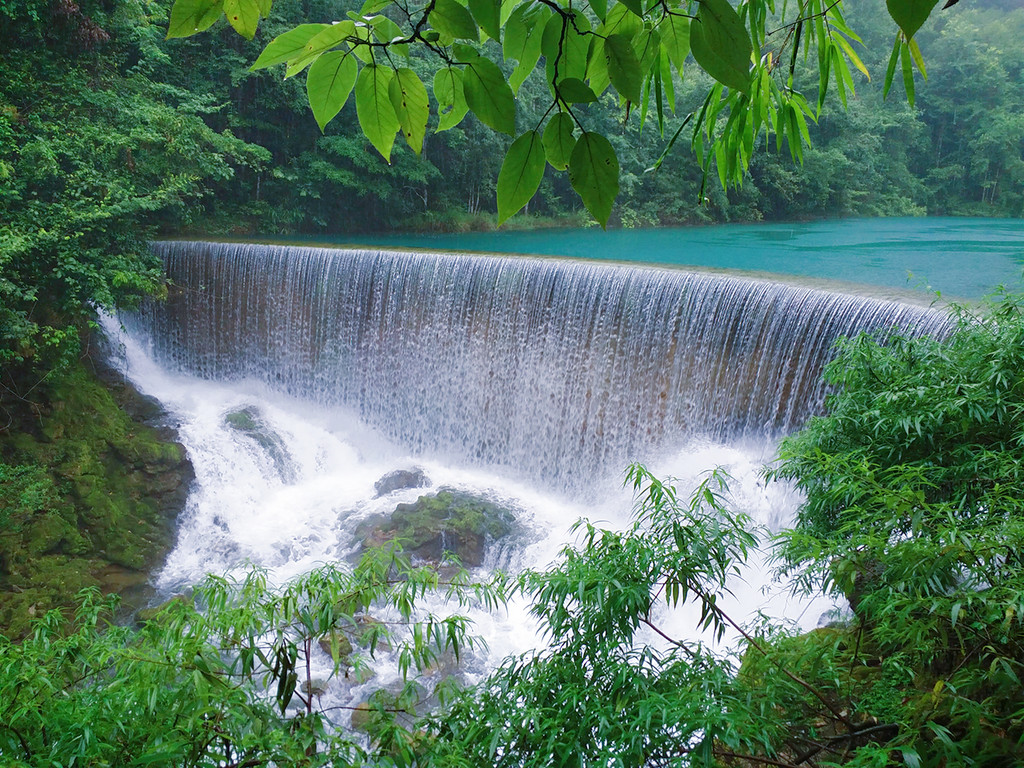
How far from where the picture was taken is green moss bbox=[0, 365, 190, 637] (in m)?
5.79

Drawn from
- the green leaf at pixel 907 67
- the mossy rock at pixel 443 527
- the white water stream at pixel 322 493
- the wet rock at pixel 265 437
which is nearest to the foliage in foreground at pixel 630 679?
the green leaf at pixel 907 67

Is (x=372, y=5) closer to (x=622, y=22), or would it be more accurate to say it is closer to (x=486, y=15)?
(x=486, y=15)

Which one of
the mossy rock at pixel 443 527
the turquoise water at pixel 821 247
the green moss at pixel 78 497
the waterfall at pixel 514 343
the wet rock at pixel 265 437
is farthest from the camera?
the turquoise water at pixel 821 247

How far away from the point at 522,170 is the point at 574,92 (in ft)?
0.24

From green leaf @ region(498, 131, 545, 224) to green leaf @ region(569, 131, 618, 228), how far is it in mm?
30

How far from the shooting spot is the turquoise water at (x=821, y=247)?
369 inches

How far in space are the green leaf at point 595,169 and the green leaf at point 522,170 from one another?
0.03m

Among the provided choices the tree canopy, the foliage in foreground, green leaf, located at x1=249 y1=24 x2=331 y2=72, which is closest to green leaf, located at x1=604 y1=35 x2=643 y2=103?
the tree canopy

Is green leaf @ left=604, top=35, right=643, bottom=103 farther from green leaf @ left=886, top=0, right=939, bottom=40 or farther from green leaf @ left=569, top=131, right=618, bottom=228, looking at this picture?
green leaf @ left=886, top=0, right=939, bottom=40

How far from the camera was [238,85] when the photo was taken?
1259cm

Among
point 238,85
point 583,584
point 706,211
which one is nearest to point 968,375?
point 583,584

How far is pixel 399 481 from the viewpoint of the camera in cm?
778

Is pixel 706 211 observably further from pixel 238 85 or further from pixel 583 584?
pixel 583 584

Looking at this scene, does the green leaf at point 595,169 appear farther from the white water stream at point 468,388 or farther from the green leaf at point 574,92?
the white water stream at point 468,388
